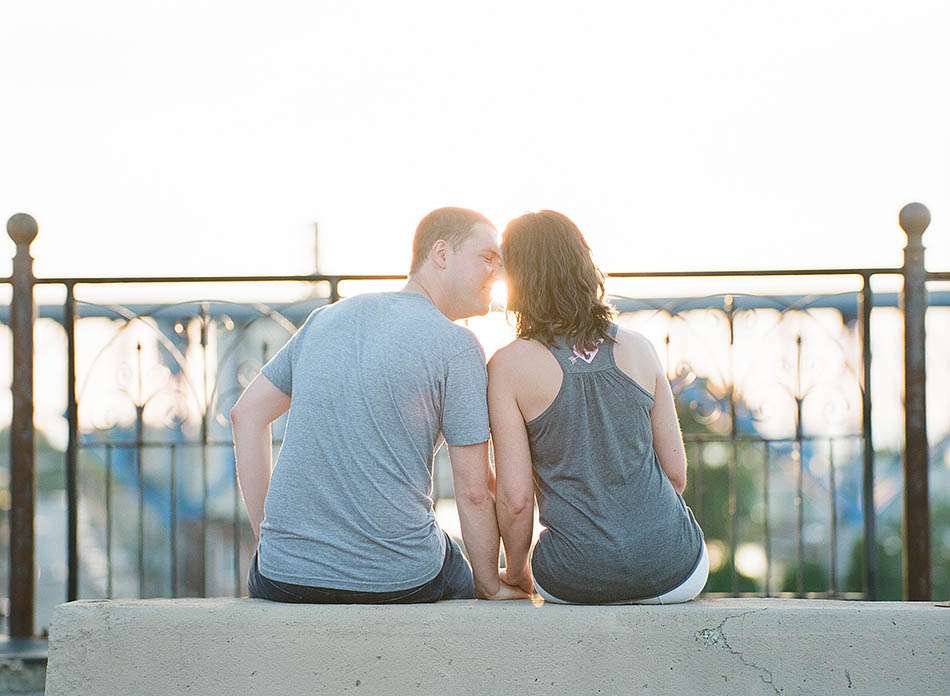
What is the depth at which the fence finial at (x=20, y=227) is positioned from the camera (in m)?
4.23

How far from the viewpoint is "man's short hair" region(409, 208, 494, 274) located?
2875 mm

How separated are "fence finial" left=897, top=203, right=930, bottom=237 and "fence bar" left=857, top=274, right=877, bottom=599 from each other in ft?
0.94

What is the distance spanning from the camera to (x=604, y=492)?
271 cm

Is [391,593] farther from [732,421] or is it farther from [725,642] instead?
[732,421]

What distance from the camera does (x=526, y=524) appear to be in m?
2.81

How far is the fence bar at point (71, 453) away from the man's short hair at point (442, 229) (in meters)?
1.99

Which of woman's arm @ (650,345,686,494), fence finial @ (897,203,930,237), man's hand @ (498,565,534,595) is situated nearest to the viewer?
woman's arm @ (650,345,686,494)

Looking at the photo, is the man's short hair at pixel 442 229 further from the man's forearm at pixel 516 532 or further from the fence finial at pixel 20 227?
the fence finial at pixel 20 227

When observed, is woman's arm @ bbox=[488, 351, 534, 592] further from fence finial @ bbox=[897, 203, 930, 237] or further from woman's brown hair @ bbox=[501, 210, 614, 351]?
fence finial @ bbox=[897, 203, 930, 237]

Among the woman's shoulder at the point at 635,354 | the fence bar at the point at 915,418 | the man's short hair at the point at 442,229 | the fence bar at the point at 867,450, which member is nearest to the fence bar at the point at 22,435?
the man's short hair at the point at 442,229

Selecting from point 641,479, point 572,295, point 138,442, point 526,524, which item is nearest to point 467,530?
point 526,524

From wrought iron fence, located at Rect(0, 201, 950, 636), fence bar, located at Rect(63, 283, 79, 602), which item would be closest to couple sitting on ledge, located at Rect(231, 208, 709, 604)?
wrought iron fence, located at Rect(0, 201, 950, 636)

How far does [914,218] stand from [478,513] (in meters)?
2.23

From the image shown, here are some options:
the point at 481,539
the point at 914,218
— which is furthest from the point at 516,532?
the point at 914,218
